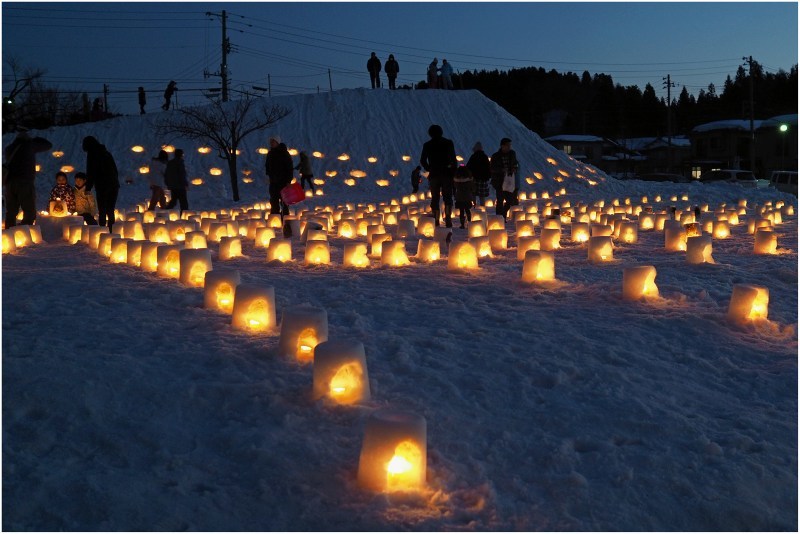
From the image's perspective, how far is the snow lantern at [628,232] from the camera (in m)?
11.8

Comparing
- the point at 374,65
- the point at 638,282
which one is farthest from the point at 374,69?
the point at 638,282

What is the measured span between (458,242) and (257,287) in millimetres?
3443

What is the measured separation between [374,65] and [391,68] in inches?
30.0

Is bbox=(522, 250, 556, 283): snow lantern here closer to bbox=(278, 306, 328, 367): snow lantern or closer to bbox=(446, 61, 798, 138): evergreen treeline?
bbox=(278, 306, 328, 367): snow lantern

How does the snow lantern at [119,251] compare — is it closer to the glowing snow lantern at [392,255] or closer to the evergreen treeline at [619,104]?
the glowing snow lantern at [392,255]

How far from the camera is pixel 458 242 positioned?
8562 mm

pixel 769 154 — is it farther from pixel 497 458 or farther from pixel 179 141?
pixel 497 458

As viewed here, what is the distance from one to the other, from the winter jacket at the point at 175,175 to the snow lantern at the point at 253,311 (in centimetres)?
1104

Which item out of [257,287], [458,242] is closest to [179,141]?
[458,242]

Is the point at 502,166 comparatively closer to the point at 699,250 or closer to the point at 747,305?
the point at 699,250

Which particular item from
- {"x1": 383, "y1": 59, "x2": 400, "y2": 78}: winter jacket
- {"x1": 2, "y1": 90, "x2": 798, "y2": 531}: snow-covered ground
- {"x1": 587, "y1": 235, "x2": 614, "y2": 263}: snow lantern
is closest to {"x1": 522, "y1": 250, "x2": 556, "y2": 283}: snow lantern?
{"x1": 2, "y1": 90, "x2": 798, "y2": 531}: snow-covered ground

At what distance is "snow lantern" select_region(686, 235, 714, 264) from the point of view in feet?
29.9

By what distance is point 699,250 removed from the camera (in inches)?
359

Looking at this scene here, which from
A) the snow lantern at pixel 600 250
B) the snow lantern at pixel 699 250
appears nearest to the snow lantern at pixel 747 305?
the snow lantern at pixel 699 250
